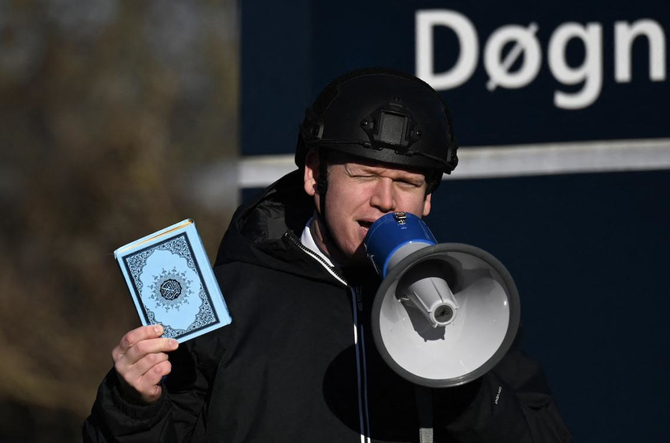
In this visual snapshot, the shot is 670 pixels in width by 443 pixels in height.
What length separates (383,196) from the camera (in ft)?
9.23

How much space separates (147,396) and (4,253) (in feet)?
20.2

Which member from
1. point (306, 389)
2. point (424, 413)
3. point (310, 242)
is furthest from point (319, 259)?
point (424, 413)

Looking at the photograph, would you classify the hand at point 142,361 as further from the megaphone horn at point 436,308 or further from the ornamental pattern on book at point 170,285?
the megaphone horn at point 436,308

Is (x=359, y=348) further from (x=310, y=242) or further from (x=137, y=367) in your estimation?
(x=137, y=367)

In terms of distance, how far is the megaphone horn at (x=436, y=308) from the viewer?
8.32ft

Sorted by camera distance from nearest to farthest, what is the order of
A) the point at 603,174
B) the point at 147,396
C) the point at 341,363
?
the point at 147,396 → the point at 341,363 → the point at 603,174

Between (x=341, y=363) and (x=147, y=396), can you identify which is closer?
(x=147, y=396)

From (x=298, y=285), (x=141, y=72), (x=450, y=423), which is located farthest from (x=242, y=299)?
(x=141, y=72)

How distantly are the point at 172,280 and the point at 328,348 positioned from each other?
0.45m

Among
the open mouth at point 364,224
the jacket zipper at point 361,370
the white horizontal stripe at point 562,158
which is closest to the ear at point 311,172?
the open mouth at point 364,224

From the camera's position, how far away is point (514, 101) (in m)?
4.63

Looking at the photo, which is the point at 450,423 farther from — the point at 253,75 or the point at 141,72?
the point at 141,72

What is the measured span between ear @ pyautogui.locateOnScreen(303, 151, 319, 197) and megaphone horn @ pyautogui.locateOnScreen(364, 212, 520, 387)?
38cm

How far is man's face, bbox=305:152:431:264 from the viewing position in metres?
2.83
